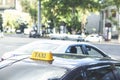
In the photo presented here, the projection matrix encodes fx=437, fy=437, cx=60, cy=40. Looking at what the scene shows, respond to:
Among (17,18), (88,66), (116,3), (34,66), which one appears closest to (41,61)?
(34,66)

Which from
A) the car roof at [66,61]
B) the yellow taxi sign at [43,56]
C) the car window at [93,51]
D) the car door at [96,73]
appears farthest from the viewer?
the car window at [93,51]

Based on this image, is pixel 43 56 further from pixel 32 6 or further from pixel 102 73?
pixel 32 6

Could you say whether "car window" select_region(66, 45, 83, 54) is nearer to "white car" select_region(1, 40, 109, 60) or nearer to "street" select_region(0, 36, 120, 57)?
"white car" select_region(1, 40, 109, 60)

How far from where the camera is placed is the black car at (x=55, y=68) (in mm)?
4398

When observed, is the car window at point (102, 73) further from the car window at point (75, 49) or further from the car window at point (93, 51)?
the car window at point (93, 51)

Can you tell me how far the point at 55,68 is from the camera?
4.48 metres

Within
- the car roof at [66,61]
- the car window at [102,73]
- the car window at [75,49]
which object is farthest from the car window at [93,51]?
the car window at [102,73]

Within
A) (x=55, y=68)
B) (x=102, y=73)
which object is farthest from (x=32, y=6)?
(x=55, y=68)

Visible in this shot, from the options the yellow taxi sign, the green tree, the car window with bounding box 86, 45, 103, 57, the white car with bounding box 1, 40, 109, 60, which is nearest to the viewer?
the yellow taxi sign

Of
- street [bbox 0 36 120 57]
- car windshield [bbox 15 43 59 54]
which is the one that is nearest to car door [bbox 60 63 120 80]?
car windshield [bbox 15 43 59 54]

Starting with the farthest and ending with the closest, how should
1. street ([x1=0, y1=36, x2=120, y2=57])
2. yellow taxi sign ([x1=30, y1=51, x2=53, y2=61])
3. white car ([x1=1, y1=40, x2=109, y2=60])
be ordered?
street ([x1=0, y1=36, x2=120, y2=57])
white car ([x1=1, y1=40, x2=109, y2=60])
yellow taxi sign ([x1=30, y1=51, x2=53, y2=61])

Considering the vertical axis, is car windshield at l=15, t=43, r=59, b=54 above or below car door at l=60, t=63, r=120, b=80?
below

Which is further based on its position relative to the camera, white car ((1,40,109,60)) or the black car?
white car ((1,40,109,60))

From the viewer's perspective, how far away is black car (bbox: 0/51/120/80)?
4.40 metres
